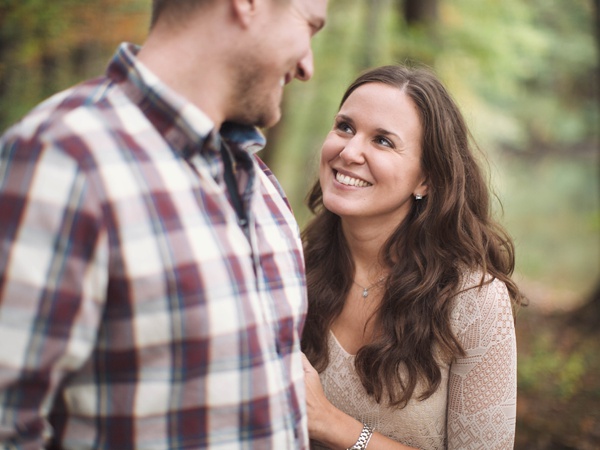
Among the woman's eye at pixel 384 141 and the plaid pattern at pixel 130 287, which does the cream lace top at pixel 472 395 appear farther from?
the plaid pattern at pixel 130 287

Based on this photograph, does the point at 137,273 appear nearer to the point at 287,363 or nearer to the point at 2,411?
the point at 2,411

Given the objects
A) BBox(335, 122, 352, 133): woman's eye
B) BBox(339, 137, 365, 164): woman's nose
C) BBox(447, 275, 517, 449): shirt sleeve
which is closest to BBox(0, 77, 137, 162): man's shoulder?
BBox(339, 137, 365, 164): woman's nose

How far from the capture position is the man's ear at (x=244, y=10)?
1.29m

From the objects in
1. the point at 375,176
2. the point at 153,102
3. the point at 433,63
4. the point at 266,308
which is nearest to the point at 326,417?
the point at 266,308

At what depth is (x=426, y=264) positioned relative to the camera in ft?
7.34

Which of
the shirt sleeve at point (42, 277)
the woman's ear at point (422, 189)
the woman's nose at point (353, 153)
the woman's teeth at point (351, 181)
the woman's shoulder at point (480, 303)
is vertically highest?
the shirt sleeve at point (42, 277)

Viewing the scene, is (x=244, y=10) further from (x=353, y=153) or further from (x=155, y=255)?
(x=353, y=153)

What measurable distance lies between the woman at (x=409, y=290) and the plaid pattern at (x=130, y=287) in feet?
2.00

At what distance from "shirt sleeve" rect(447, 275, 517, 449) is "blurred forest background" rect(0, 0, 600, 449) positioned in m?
0.71

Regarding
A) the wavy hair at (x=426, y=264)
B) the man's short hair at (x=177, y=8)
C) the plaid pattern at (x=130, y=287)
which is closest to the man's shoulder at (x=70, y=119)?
the plaid pattern at (x=130, y=287)

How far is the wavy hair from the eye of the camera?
6.90 ft

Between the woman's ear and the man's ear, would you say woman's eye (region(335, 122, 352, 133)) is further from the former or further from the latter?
the man's ear

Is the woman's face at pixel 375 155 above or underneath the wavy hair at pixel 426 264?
above

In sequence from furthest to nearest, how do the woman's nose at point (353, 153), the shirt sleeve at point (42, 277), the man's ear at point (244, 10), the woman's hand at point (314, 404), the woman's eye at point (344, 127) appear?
the woman's eye at point (344, 127) → the woman's nose at point (353, 153) → the woman's hand at point (314, 404) → the man's ear at point (244, 10) → the shirt sleeve at point (42, 277)
